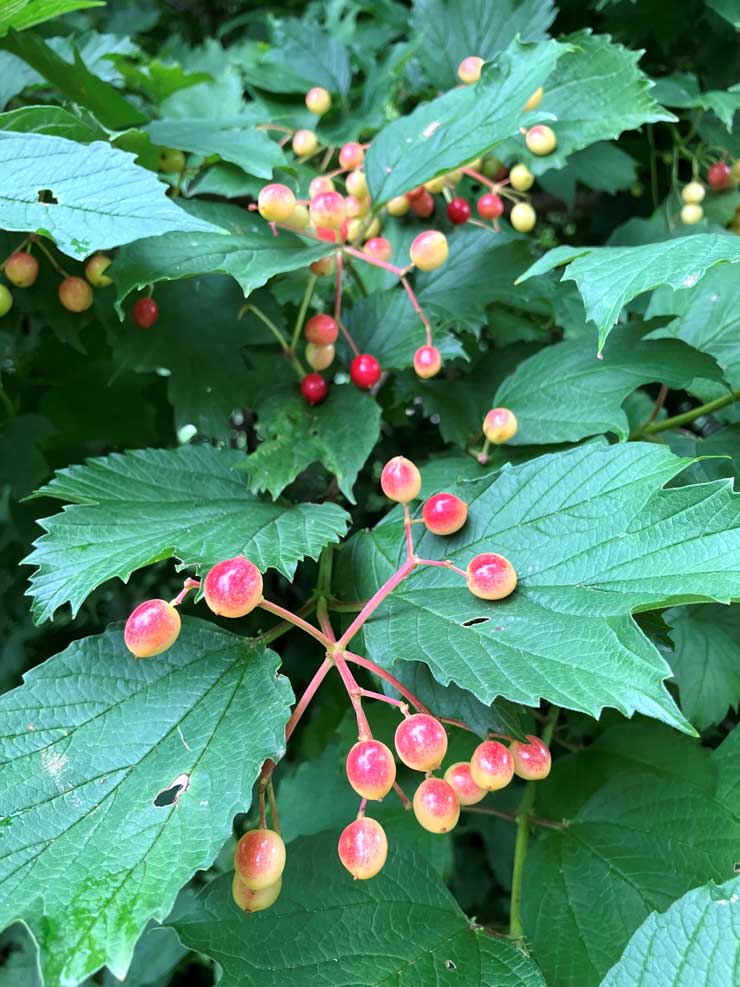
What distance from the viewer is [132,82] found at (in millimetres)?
1328

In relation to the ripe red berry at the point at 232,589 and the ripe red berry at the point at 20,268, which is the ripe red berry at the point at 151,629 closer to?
the ripe red berry at the point at 232,589

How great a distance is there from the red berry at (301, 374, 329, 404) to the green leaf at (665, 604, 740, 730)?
0.52 meters


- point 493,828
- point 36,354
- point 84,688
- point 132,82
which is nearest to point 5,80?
point 132,82

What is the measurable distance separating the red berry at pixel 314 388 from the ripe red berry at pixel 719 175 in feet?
2.92

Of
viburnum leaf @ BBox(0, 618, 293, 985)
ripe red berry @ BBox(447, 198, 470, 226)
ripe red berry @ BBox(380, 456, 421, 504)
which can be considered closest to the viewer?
viburnum leaf @ BBox(0, 618, 293, 985)

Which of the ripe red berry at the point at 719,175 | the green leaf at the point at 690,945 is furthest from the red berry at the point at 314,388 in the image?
the ripe red berry at the point at 719,175

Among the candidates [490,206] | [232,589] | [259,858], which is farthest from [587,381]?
[259,858]

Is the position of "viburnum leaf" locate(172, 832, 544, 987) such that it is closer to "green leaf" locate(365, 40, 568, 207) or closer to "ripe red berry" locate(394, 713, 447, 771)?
"ripe red berry" locate(394, 713, 447, 771)

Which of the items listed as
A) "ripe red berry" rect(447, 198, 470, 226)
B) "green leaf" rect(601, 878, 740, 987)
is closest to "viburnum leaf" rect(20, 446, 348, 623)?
"green leaf" rect(601, 878, 740, 987)

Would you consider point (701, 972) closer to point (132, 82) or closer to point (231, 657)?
point (231, 657)

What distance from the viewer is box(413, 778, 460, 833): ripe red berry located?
2.17 ft

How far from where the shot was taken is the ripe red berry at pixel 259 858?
645 millimetres

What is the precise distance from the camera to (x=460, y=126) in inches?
39.1

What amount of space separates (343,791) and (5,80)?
45.2 inches
